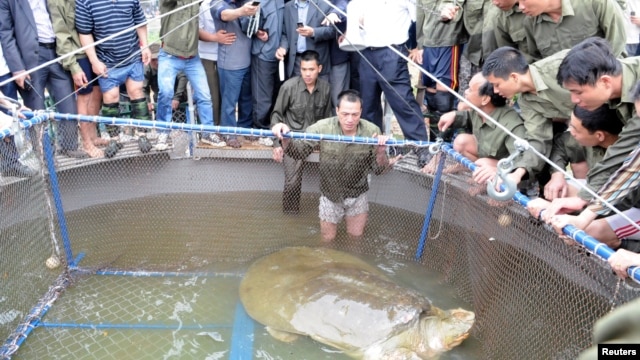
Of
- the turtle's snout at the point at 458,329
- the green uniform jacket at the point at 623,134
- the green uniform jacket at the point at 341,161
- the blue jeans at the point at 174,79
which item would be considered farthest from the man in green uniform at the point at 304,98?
the green uniform jacket at the point at 623,134

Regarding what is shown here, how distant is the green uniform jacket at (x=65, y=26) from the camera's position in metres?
4.79

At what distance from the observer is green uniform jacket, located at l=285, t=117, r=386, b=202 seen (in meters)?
4.07

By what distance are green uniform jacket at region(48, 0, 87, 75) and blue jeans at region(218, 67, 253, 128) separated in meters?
1.50

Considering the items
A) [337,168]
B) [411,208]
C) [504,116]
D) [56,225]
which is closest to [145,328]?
[56,225]

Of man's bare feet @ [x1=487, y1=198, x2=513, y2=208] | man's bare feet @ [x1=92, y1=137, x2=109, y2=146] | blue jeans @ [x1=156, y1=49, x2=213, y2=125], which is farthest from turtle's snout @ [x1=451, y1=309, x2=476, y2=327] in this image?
blue jeans @ [x1=156, y1=49, x2=213, y2=125]

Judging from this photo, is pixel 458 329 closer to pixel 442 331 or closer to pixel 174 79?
pixel 442 331

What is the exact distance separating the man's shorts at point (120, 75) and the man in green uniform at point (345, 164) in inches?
87.3

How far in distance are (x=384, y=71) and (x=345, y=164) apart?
59.1 inches

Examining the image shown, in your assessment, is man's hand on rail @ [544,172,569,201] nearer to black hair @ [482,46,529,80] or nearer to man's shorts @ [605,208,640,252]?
man's shorts @ [605,208,640,252]

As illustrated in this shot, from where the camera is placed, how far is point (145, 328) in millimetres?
3461

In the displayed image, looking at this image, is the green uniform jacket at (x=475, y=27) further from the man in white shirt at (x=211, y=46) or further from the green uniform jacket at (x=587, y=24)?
the man in white shirt at (x=211, y=46)

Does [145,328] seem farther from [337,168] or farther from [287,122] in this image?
[287,122]

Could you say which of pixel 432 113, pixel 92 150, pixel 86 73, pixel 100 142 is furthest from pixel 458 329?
pixel 86 73

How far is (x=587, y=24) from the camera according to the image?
11.8ft
